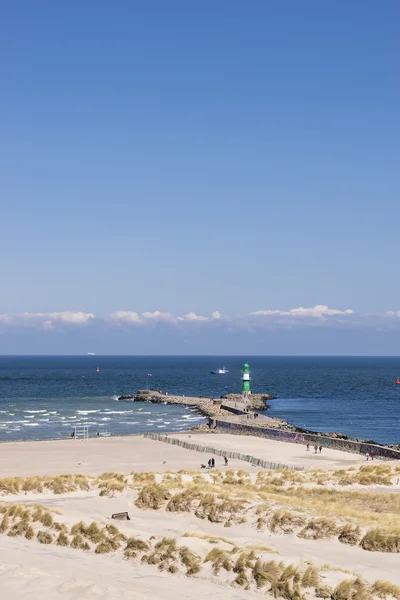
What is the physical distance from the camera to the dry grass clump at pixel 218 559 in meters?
17.9

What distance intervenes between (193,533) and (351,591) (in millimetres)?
6716

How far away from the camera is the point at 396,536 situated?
2070 cm

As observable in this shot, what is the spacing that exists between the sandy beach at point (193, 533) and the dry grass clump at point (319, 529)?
4 cm

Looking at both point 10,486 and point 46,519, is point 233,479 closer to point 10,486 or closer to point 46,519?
point 10,486

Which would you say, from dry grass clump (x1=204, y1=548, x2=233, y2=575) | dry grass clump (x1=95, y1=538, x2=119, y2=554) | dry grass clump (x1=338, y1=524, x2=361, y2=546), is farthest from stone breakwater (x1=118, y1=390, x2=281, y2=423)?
dry grass clump (x1=204, y1=548, x2=233, y2=575)

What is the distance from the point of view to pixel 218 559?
60.1ft

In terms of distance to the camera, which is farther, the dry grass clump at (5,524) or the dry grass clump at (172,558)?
the dry grass clump at (5,524)

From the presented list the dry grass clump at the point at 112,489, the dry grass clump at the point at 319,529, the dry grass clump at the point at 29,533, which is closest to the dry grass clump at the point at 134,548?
the dry grass clump at the point at 29,533

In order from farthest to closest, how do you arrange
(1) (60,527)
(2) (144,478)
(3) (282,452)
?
(3) (282,452) < (2) (144,478) < (1) (60,527)

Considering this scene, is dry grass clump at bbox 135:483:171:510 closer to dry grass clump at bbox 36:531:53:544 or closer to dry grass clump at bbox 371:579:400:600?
dry grass clump at bbox 36:531:53:544

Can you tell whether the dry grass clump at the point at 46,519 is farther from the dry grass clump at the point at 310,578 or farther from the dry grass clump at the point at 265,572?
the dry grass clump at the point at 310,578

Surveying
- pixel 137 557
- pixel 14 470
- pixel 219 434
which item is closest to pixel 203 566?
pixel 137 557

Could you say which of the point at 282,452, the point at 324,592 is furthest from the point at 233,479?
the point at 324,592

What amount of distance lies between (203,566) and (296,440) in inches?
1697
